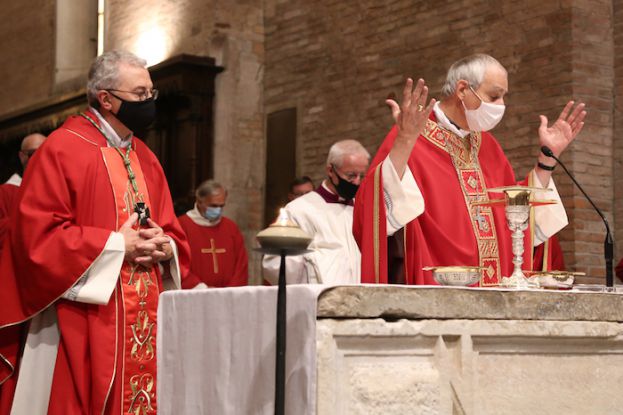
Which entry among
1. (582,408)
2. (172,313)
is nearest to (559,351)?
(582,408)

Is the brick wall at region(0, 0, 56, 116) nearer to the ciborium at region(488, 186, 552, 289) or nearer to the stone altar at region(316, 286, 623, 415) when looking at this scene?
the ciborium at region(488, 186, 552, 289)

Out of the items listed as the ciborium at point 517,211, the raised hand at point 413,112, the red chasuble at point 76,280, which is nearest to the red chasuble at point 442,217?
the raised hand at point 413,112

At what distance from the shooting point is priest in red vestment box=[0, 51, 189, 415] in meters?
4.02

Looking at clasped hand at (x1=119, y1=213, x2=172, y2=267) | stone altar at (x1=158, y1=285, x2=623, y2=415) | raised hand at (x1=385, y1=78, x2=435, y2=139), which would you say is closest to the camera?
stone altar at (x1=158, y1=285, x2=623, y2=415)

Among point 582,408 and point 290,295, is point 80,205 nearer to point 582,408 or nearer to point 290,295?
point 290,295

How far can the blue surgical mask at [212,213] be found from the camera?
9.12 m

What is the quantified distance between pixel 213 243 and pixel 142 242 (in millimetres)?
4979

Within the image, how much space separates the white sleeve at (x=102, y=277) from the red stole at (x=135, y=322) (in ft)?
0.44

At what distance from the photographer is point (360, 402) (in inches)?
113

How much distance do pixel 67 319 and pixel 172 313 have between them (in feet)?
2.31

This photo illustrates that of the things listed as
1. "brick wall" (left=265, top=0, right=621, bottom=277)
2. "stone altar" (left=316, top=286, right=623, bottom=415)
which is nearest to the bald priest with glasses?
"brick wall" (left=265, top=0, right=621, bottom=277)

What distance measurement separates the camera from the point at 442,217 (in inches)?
181

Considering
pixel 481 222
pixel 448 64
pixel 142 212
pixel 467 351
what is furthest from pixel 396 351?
pixel 448 64

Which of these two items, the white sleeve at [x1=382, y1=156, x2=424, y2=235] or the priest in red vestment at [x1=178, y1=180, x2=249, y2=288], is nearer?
the white sleeve at [x1=382, y1=156, x2=424, y2=235]
